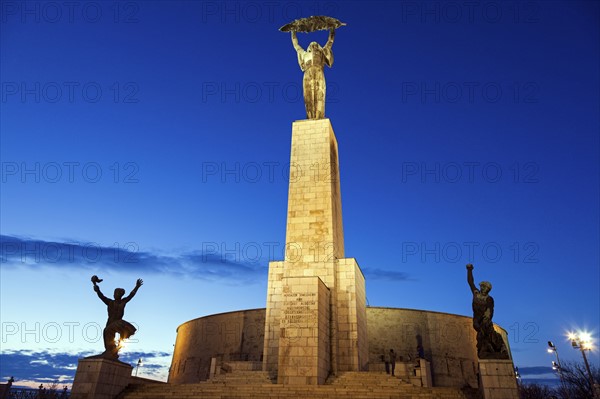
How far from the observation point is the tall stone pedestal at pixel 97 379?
13.4 metres

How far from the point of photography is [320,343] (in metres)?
15.6

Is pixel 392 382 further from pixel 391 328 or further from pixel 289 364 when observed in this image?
pixel 391 328

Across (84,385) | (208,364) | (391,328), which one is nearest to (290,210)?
(84,385)

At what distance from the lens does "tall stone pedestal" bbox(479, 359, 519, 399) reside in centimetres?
1200

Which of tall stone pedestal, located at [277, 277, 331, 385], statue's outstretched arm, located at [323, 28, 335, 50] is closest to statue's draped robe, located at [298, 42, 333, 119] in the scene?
statue's outstretched arm, located at [323, 28, 335, 50]

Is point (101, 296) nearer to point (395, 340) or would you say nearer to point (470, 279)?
point (470, 279)

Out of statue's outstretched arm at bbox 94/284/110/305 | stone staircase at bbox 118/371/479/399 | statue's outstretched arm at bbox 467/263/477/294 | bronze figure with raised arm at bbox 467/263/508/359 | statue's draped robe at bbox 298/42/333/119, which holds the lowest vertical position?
stone staircase at bbox 118/371/479/399

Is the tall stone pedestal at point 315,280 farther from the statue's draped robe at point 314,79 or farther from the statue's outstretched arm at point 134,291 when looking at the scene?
the statue's outstretched arm at point 134,291

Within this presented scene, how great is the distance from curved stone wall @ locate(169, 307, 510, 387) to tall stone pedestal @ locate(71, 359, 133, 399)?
15.3 metres

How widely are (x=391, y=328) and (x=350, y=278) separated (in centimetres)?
1220

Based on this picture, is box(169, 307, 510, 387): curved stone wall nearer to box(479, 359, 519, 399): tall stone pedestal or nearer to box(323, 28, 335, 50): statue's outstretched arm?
box(479, 359, 519, 399): tall stone pedestal

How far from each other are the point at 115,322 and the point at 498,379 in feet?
42.5

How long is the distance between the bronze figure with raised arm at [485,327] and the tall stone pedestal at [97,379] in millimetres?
12261

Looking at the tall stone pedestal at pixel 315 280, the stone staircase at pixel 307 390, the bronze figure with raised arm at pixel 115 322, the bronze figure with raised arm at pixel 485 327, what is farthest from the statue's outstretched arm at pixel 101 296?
the bronze figure with raised arm at pixel 485 327
